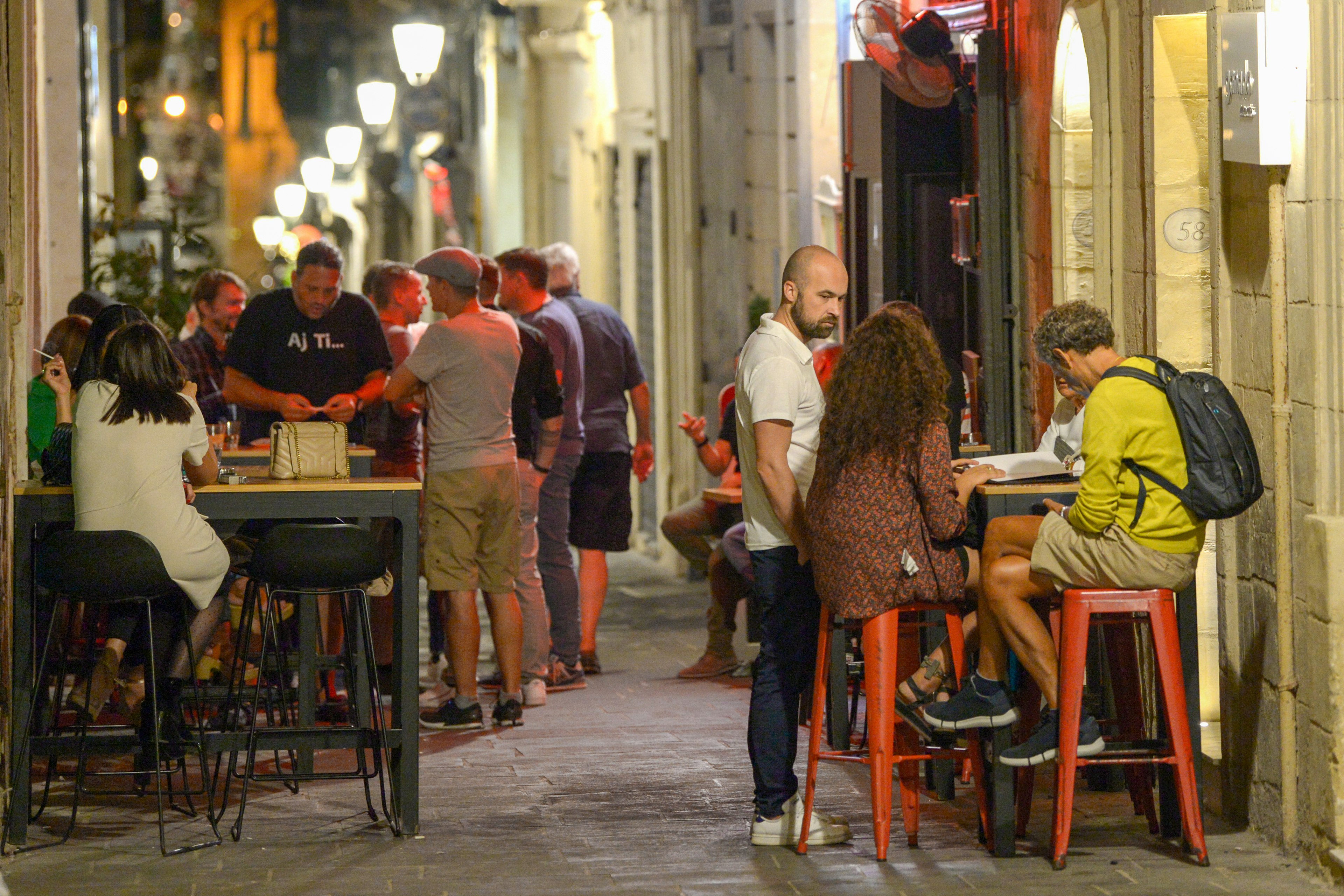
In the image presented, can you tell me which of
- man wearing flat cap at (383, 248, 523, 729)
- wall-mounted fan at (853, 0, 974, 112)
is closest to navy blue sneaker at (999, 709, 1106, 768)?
man wearing flat cap at (383, 248, 523, 729)

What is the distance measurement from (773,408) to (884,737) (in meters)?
1.05

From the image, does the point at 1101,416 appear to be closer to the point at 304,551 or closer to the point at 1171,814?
the point at 1171,814

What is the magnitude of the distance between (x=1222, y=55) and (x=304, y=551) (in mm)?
3326

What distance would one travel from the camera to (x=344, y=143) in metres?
24.0

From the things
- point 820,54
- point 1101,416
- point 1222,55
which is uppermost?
point 820,54

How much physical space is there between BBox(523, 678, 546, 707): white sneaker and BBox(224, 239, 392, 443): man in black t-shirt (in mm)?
1477

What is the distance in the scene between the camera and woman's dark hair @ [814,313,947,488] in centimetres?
618

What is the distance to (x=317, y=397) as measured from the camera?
9.54m

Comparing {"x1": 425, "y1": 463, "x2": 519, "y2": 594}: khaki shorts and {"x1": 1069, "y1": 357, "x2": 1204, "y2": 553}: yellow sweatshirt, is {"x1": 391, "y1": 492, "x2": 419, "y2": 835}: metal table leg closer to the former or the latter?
{"x1": 425, "y1": 463, "x2": 519, "y2": 594}: khaki shorts

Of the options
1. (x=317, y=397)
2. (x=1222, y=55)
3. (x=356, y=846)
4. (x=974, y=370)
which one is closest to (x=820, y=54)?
(x=974, y=370)

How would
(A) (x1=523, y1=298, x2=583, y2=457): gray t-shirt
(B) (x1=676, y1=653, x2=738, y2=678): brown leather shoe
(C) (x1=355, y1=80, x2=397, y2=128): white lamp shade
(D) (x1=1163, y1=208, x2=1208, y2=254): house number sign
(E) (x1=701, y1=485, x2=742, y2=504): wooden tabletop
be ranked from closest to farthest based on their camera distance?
1. (D) (x1=1163, y1=208, x2=1208, y2=254): house number sign
2. (E) (x1=701, y1=485, x2=742, y2=504): wooden tabletop
3. (A) (x1=523, y1=298, x2=583, y2=457): gray t-shirt
4. (B) (x1=676, y1=653, x2=738, y2=678): brown leather shoe
5. (C) (x1=355, y1=80, x2=397, y2=128): white lamp shade

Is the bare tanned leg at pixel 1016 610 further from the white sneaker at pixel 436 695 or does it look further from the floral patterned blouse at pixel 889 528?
the white sneaker at pixel 436 695

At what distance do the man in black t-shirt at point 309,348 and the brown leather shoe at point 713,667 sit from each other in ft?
6.92

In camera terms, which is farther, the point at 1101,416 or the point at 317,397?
the point at 317,397
